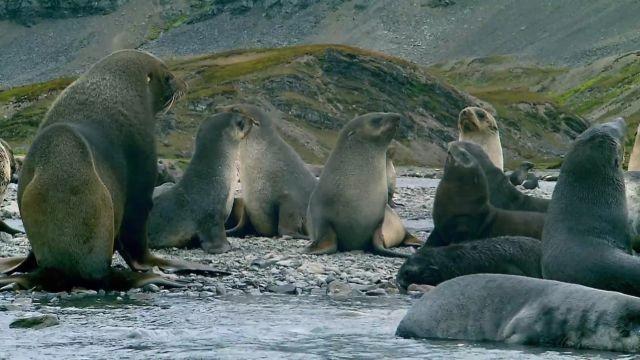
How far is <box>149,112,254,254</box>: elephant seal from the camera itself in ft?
52.3

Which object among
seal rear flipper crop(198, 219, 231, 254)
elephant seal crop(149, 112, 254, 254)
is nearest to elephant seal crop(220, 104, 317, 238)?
elephant seal crop(149, 112, 254, 254)

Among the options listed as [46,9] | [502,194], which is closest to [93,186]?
[502,194]

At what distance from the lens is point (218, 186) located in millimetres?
16500

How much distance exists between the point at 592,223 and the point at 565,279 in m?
0.60

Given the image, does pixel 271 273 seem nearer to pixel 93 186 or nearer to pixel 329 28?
pixel 93 186

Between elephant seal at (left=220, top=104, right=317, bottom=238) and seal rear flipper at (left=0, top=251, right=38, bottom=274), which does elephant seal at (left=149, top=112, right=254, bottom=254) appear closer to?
elephant seal at (left=220, top=104, right=317, bottom=238)

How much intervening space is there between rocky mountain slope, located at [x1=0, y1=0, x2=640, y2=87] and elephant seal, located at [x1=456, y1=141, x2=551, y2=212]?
137 metres

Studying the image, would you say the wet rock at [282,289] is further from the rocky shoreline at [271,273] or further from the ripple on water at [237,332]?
the ripple on water at [237,332]

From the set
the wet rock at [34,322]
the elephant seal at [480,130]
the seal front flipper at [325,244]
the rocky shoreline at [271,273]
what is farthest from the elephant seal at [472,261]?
the elephant seal at [480,130]

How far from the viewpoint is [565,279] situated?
32.2ft

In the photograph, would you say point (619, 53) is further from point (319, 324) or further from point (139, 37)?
point (319, 324)

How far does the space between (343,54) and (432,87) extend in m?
7.56

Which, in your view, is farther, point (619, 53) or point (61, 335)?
point (619, 53)

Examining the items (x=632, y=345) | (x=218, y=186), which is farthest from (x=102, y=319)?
(x=218, y=186)
